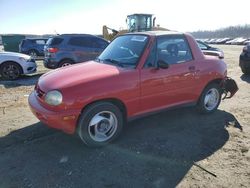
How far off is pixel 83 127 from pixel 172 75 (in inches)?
75.7

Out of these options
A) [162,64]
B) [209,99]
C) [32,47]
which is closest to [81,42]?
[209,99]

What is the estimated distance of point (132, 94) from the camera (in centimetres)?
450

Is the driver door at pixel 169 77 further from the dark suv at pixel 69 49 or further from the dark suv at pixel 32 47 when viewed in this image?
the dark suv at pixel 32 47

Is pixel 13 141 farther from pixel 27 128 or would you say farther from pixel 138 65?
pixel 138 65

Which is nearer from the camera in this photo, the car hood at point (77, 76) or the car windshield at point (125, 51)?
the car hood at point (77, 76)

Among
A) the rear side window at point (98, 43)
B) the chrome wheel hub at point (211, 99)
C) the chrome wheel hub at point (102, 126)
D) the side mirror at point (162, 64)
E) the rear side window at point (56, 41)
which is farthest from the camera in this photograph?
the rear side window at point (98, 43)

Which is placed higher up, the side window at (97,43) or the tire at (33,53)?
the side window at (97,43)

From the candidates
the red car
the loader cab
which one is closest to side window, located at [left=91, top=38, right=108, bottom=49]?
the red car

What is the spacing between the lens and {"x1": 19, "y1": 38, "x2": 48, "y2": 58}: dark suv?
21.4m

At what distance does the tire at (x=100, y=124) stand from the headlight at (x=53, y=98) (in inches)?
16.6

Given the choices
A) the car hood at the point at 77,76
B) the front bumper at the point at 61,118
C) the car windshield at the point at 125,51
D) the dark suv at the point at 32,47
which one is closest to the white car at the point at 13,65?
the car windshield at the point at 125,51

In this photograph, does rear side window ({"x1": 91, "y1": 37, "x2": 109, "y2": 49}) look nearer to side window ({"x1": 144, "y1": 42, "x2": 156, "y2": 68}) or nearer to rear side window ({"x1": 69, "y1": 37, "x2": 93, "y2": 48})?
rear side window ({"x1": 69, "y1": 37, "x2": 93, "y2": 48})

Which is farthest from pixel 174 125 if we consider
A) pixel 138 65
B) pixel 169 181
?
pixel 169 181

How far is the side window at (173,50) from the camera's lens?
16.3 ft
